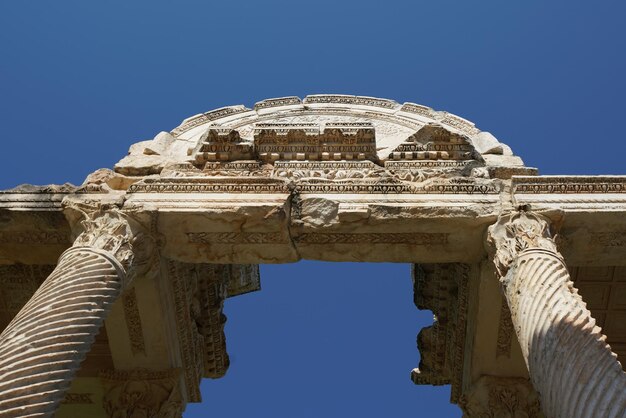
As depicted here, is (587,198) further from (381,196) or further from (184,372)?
(184,372)

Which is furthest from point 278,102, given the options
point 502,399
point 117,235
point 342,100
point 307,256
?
point 502,399

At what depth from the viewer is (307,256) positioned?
22.8 ft

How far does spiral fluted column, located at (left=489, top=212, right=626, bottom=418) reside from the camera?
4309mm

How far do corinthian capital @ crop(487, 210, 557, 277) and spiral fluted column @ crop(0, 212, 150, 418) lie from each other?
3.85 metres

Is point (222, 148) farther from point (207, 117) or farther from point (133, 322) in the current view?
point (207, 117)

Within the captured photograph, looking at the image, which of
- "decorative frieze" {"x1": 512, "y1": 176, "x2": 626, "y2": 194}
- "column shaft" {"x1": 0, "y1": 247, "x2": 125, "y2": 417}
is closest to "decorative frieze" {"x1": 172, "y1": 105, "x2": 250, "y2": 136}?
"column shaft" {"x1": 0, "y1": 247, "x2": 125, "y2": 417}

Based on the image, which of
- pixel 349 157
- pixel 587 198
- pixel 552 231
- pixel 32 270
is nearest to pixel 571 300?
pixel 552 231

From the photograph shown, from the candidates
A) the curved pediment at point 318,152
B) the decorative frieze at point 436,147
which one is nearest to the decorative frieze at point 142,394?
the curved pediment at point 318,152

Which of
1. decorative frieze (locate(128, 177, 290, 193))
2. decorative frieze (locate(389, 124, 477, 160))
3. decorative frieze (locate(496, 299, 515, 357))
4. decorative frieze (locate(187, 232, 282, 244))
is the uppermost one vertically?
decorative frieze (locate(389, 124, 477, 160))

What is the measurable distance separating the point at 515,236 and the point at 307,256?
7.69 ft

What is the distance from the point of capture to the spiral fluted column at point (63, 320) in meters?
4.49

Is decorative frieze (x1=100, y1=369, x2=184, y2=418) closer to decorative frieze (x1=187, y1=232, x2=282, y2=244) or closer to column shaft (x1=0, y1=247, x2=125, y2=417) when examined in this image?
decorative frieze (x1=187, y1=232, x2=282, y2=244)

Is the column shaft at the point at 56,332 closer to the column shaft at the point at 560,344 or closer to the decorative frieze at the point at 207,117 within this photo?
the column shaft at the point at 560,344

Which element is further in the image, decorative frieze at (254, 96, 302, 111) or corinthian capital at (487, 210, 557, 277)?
decorative frieze at (254, 96, 302, 111)
